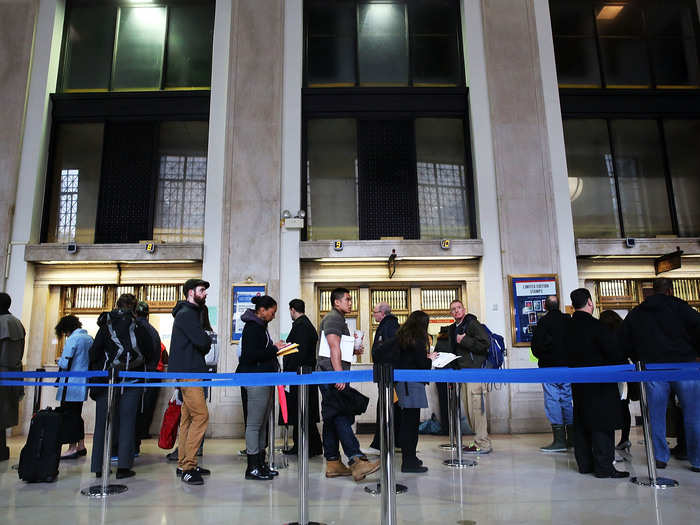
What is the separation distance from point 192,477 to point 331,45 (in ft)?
26.3

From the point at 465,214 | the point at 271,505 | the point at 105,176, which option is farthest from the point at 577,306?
the point at 105,176

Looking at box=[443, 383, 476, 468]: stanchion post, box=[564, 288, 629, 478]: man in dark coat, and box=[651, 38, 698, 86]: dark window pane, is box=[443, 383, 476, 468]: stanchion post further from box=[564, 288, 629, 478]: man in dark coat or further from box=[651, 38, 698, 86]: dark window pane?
box=[651, 38, 698, 86]: dark window pane

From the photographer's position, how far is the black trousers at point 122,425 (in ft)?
17.1

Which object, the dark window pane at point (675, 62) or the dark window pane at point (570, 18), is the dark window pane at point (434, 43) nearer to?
the dark window pane at point (570, 18)

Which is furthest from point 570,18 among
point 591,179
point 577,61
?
point 591,179

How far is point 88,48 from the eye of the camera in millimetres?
10102

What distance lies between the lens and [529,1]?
9773 millimetres

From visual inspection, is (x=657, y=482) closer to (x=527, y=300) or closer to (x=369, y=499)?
(x=369, y=499)

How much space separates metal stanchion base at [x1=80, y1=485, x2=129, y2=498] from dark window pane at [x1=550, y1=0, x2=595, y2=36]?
1031cm

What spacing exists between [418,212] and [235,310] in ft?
11.6

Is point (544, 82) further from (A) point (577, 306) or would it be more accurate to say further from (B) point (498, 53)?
(A) point (577, 306)

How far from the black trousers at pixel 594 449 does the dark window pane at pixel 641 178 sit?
215 inches

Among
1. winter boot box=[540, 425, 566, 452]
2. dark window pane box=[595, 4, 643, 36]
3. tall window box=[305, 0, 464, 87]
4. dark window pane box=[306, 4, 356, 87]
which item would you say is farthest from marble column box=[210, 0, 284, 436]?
dark window pane box=[595, 4, 643, 36]

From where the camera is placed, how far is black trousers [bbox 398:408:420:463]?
5.25 metres
